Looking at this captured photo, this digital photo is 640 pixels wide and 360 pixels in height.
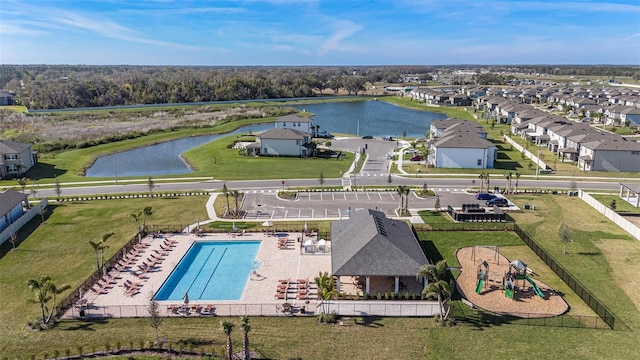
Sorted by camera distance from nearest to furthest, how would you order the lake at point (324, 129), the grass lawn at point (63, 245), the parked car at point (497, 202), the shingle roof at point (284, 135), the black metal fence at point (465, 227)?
the grass lawn at point (63, 245), the black metal fence at point (465, 227), the parked car at point (497, 202), the lake at point (324, 129), the shingle roof at point (284, 135)

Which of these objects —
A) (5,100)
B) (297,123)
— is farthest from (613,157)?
(5,100)

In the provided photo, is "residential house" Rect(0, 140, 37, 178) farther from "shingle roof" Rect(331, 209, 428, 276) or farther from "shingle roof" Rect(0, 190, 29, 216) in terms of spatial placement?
"shingle roof" Rect(331, 209, 428, 276)

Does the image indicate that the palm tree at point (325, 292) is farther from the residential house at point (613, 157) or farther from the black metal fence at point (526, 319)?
the residential house at point (613, 157)

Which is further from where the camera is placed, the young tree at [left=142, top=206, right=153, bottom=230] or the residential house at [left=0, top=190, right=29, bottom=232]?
the young tree at [left=142, top=206, right=153, bottom=230]

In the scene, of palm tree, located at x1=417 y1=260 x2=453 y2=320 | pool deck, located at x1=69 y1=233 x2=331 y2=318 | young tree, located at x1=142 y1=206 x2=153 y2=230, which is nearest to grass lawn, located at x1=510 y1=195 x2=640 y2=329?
palm tree, located at x1=417 y1=260 x2=453 y2=320

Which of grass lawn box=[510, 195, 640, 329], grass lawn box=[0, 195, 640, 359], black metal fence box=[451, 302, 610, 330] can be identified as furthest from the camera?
grass lawn box=[510, 195, 640, 329]

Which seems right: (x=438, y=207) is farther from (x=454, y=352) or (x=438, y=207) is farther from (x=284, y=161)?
(x=284, y=161)

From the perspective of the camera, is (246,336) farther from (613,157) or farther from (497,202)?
(613,157)

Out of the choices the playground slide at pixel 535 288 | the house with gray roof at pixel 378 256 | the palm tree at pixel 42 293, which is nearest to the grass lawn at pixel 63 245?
the palm tree at pixel 42 293
